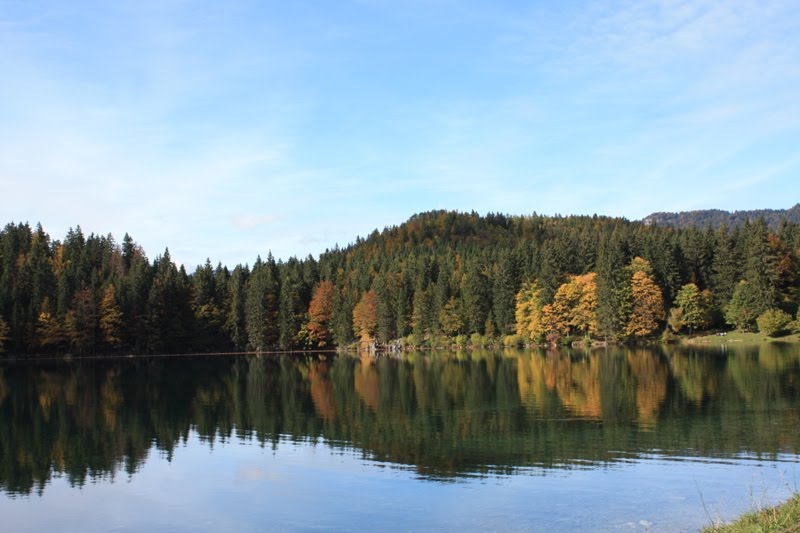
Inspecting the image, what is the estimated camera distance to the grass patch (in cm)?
9131

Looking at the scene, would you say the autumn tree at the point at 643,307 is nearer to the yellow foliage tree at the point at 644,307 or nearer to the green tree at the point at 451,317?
the yellow foliage tree at the point at 644,307

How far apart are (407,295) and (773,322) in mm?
61508

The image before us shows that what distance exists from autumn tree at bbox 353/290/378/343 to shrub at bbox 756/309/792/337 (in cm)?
6483

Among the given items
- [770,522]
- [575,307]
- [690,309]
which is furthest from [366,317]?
→ [770,522]

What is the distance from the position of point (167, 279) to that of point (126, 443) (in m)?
104

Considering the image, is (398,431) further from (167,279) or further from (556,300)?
(167,279)

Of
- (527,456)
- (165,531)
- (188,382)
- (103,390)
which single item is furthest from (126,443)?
(188,382)

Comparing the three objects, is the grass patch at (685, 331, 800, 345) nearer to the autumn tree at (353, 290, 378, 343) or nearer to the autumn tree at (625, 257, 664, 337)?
the autumn tree at (625, 257, 664, 337)

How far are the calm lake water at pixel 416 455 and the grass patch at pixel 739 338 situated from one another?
3922 centimetres

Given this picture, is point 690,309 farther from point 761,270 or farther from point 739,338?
point 761,270

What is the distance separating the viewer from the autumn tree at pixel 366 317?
134250 millimetres

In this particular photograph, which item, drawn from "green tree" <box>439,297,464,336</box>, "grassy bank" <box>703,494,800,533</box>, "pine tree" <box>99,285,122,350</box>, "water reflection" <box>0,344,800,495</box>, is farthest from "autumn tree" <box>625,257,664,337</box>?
"grassy bank" <box>703,494,800,533</box>

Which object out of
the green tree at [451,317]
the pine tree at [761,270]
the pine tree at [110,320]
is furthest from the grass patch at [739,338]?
the pine tree at [110,320]

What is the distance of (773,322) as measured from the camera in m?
91.6
